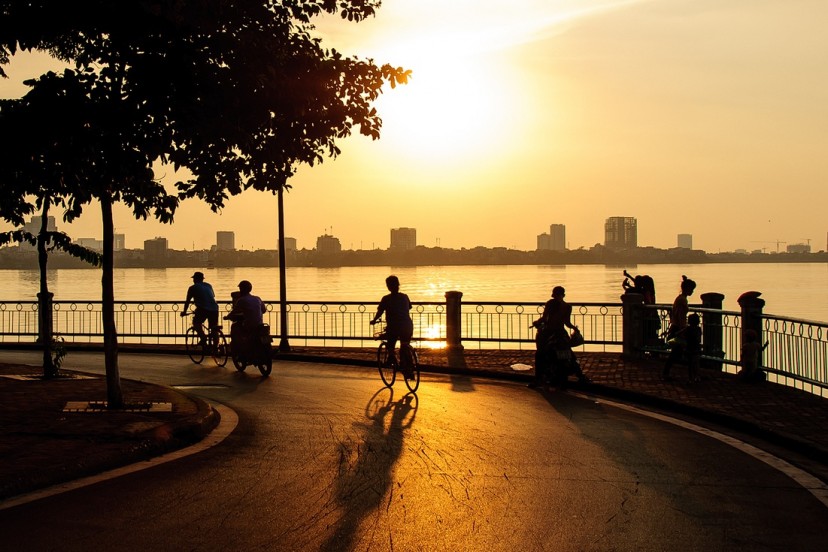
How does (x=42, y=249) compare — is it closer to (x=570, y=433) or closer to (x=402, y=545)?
(x=570, y=433)

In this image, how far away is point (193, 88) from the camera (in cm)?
1180

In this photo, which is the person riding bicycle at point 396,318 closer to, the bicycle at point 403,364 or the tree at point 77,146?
the bicycle at point 403,364

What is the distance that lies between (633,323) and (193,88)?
1156 centimetres

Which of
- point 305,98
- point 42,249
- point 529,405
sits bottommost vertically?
point 529,405

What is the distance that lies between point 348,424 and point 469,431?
152 centimetres

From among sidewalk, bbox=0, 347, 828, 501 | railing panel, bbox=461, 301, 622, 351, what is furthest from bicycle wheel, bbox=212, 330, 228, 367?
railing panel, bbox=461, 301, 622, 351

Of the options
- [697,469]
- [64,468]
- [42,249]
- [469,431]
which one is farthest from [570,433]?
[42,249]

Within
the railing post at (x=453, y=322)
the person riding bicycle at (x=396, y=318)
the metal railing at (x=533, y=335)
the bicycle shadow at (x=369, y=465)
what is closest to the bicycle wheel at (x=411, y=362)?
the person riding bicycle at (x=396, y=318)

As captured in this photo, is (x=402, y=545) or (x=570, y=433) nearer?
(x=402, y=545)

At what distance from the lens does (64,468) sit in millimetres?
8664

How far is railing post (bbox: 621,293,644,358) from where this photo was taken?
66.8 feet

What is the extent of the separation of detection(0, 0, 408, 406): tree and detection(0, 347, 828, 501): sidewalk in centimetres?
121

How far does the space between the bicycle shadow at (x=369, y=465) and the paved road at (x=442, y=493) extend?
23mm

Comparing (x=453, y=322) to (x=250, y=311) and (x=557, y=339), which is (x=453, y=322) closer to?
(x=250, y=311)
